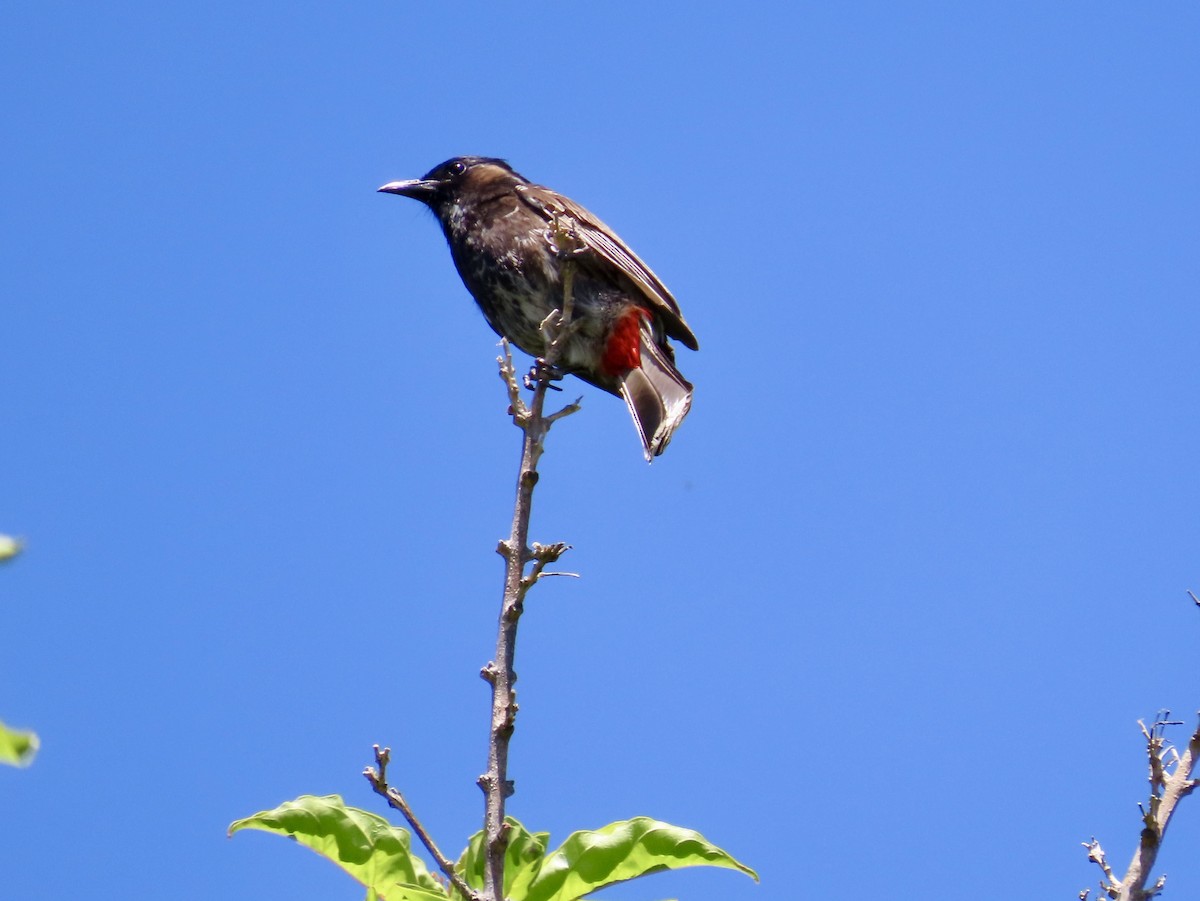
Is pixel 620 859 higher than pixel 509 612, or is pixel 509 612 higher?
pixel 509 612

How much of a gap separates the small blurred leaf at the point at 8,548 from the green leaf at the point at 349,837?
1995 millimetres

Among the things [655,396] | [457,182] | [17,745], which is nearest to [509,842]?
[17,745]

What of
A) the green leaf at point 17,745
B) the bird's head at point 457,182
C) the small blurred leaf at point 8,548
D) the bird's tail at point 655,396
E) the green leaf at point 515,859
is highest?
the bird's head at point 457,182

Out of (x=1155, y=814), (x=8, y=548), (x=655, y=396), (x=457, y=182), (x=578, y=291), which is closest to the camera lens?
(x=8, y=548)

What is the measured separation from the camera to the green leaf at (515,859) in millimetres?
2811

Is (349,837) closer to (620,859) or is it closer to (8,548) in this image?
(620,859)

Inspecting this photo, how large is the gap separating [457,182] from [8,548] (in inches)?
265

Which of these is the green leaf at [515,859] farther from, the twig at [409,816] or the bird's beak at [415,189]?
the bird's beak at [415,189]

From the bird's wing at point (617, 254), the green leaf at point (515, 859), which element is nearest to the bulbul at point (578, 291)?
the bird's wing at point (617, 254)

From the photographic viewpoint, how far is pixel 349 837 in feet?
9.33

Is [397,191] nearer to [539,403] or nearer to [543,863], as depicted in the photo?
[539,403]

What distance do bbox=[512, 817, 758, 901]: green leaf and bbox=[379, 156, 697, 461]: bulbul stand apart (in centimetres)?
303

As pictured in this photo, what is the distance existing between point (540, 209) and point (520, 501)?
4.08m

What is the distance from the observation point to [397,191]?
7.75 m
